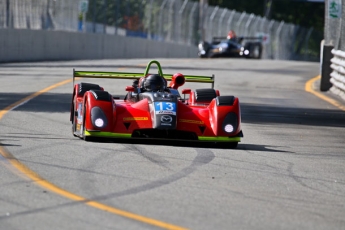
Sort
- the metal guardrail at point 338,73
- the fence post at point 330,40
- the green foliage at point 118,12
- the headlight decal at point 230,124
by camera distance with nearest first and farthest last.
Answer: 1. the headlight decal at point 230,124
2. the metal guardrail at point 338,73
3. the fence post at point 330,40
4. the green foliage at point 118,12

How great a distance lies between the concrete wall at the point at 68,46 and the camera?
32.5 meters

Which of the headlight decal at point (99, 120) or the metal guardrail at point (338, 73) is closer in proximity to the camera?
the headlight decal at point (99, 120)

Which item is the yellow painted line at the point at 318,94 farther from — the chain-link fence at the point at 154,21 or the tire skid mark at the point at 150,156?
the chain-link fence at the point at 154,21

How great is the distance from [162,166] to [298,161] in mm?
1873

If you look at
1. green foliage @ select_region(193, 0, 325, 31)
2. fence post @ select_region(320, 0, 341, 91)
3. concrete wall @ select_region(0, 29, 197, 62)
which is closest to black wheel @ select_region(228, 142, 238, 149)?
fence post @ select_region(320, 0, 341, 91)

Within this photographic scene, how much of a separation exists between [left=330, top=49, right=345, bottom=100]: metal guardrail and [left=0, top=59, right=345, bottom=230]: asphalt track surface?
7.25 m

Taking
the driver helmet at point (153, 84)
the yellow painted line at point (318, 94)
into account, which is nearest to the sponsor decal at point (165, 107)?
the driver helmet at point (153, 84)

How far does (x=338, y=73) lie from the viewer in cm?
2309

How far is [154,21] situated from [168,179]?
4229cm

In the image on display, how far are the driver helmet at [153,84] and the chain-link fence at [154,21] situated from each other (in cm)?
2110

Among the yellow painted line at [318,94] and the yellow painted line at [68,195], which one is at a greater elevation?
the yellow painted line at [68,195]

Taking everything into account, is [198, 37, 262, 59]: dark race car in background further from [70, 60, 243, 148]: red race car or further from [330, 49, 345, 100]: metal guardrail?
[70, 60, 243, 148]: red race car

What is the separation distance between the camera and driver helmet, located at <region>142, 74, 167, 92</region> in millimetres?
11820

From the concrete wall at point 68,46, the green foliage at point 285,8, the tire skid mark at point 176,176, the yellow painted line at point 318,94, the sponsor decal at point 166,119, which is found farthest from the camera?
the green foliage at point 285,8
